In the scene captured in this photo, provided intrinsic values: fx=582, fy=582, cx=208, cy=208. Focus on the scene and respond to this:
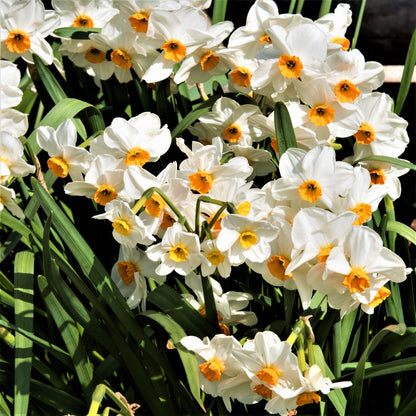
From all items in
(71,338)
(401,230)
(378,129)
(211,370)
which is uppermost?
(378,129)

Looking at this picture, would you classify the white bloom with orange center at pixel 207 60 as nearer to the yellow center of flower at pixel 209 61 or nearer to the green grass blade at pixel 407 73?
the yellow center of flower at pixel 209 61

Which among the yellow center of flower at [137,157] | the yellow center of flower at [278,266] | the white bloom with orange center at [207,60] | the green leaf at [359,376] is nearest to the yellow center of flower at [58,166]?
the yellow center of flower at [137,157]

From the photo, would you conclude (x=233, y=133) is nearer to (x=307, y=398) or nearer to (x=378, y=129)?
(x=378, y=129)

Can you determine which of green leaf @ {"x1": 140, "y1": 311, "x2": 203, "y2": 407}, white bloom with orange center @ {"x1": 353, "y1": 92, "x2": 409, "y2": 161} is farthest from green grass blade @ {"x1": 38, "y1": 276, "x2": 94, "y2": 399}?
white bloom with orange center @ {"x1": 353, "y1": 92, "x2": 409, "y2": 161}

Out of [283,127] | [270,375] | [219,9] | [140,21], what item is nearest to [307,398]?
[270,375]

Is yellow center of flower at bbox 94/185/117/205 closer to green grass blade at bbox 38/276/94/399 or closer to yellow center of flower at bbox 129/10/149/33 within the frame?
green grass blade at bbox 38/276/94/399

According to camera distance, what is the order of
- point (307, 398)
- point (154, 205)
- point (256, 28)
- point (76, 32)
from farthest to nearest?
1. point (76, 32)
2. point (256, 28)
3. point (154, 205)
4. point (307, 398)
